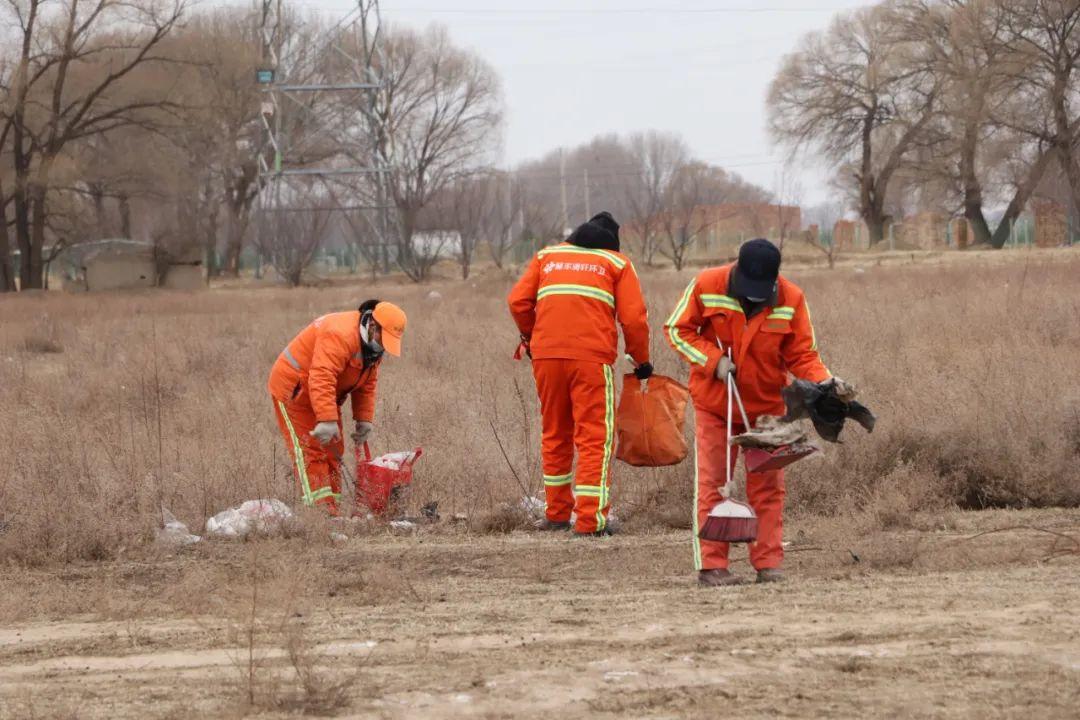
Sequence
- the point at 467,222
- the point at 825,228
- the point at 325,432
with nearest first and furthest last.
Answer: the point at 325,432 → the point at 467,222 → the point at 825,228

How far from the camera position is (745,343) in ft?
20.8

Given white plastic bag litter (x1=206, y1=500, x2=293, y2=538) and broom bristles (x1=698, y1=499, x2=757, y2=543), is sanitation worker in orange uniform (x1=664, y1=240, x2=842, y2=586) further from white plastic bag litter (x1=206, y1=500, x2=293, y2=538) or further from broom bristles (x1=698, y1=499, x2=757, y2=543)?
white plastic bag litter (x1=206, y1=500, x2=293, y2=538)

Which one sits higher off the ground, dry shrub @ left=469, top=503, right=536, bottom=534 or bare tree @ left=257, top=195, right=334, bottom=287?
bare tree @ left=257, top=195, right=334, bottom=287

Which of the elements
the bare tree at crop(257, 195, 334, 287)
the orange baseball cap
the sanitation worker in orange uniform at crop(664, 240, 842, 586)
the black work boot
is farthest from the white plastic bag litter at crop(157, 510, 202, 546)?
the bare tree at crop(257, 195, 334, 287)

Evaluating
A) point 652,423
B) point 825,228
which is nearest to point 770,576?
point 652,423

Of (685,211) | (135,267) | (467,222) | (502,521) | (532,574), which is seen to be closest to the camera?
(532,574)

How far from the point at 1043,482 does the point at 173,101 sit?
38241mm

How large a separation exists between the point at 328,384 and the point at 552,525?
1.58m

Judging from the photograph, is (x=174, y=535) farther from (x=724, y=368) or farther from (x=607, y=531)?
(x=724, y=368)

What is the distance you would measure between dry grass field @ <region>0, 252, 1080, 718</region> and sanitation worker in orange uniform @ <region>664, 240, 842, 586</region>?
0.97ft

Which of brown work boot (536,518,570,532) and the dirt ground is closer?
the dirt ground

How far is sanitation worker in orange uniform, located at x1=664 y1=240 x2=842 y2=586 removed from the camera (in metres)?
6.34

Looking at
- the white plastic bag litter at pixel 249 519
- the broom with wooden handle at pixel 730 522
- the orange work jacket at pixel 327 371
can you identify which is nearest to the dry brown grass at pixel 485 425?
the white plastic bag litter at pixel 249 519

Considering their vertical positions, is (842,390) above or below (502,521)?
above
